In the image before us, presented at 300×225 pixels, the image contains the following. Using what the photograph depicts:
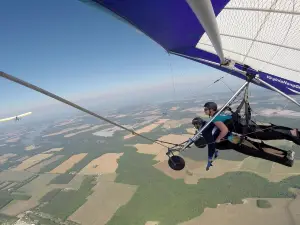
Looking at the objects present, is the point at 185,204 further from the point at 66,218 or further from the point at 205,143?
the point at 205,143

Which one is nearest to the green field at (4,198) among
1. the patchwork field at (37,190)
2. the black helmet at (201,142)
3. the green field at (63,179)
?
the patchwork field at (37,190)

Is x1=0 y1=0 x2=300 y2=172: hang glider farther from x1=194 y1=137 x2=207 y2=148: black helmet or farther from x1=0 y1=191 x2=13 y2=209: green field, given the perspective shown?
x1=0 y1=191 x2=13 y2=209: green field

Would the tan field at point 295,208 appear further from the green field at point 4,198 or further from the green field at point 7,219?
the green field at point 4,198

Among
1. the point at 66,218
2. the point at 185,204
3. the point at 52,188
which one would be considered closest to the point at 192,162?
the point at 185,204

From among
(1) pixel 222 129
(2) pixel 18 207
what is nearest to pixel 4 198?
(2) pixel 18 207

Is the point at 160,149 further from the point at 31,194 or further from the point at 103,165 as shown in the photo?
the point at 31,194

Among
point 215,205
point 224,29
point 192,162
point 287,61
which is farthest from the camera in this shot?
point 192,162

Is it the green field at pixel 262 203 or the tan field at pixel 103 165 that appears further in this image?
the tan field at pixel 103 165
